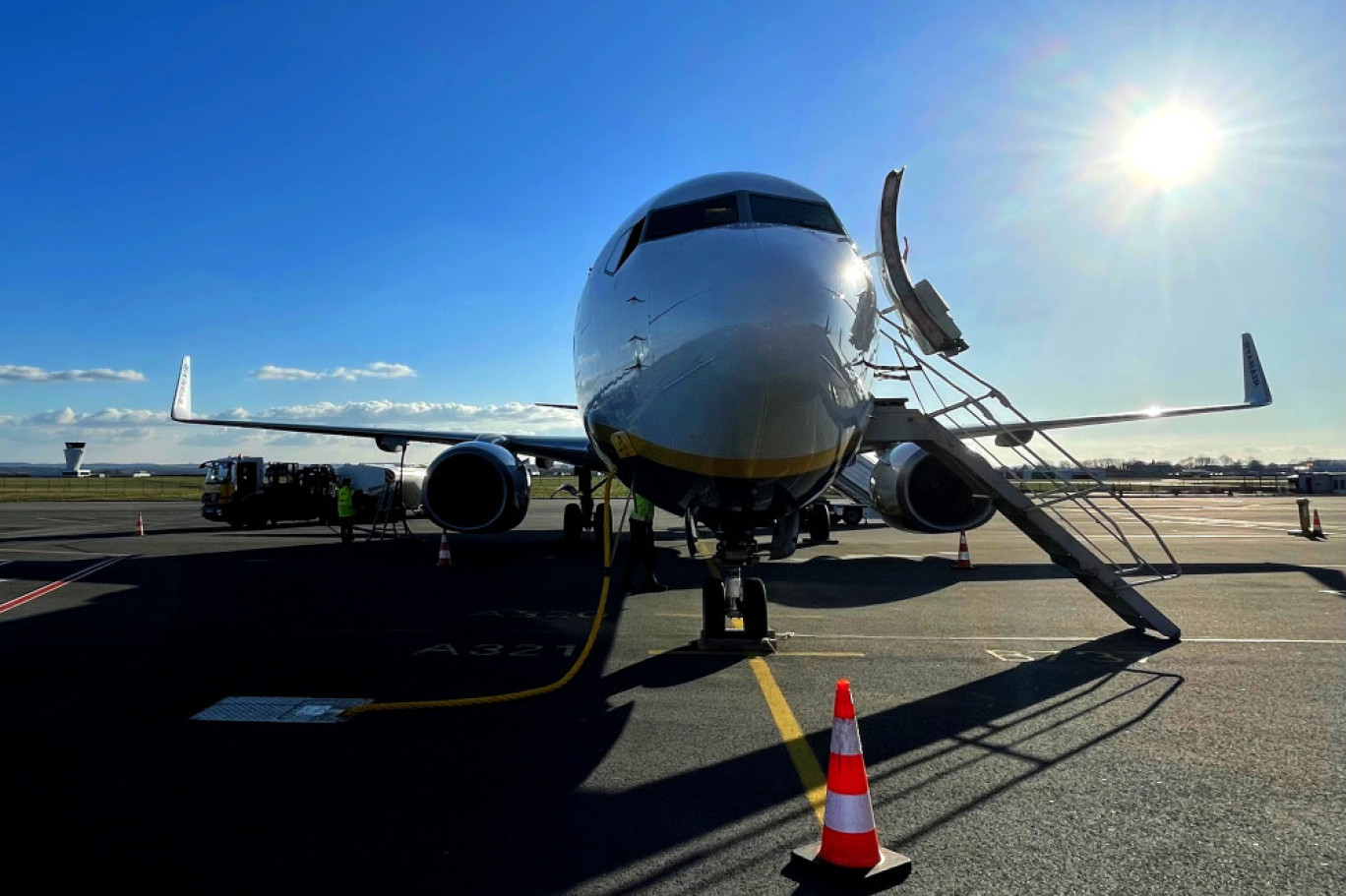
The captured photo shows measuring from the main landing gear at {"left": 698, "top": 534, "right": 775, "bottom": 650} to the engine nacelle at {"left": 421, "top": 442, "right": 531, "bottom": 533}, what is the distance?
6.44 m

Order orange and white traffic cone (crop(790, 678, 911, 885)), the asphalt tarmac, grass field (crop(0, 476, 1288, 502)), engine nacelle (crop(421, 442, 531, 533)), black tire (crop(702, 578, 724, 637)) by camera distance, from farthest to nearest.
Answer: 1. grass field (crop(0, 476, 1288, 502))
2. engine nacelle (crop(421, 442, 531, 533))
3. black tire (crop(702, 578, 724, 637))
4. the asphalt tarmac
5. orange and white traffic cone (crop(790, 678, 911, 885))

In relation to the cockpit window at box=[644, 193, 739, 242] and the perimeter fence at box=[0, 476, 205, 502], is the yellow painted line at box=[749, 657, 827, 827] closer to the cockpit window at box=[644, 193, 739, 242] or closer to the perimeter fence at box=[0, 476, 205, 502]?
the cockpit window at box=[644, 193, 739, 242]

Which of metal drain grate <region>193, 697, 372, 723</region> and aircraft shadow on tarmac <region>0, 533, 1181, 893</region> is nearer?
aircraft shadow on tarmac <region>0, 533, 1181, 893</region>

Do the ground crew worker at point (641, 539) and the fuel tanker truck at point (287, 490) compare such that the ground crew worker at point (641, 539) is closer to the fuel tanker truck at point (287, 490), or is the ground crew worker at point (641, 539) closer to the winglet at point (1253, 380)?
the winglet at point (1253, 380)

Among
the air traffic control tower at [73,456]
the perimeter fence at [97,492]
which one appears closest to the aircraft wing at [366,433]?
the perimeter fence at [97,492]

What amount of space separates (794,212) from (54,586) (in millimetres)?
11154

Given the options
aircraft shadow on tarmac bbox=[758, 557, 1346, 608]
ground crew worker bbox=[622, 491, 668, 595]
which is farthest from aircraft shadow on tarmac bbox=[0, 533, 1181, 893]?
aircraft shadow on tarmac bbox=[758, 557, 1346, 608]

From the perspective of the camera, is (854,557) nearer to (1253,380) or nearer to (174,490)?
(1253,380)

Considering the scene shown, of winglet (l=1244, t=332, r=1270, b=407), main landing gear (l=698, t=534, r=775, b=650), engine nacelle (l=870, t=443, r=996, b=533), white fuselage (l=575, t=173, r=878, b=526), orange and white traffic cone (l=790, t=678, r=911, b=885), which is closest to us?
orange and white traffic cone (l=790, t=678, r=911, b=885)

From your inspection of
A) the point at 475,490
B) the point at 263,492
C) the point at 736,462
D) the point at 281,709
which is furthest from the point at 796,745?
the point at 263,492

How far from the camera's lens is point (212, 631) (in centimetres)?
845

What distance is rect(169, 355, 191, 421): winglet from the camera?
704 inches

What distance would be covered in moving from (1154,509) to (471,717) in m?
34.3

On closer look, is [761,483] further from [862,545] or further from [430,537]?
[430,537]
